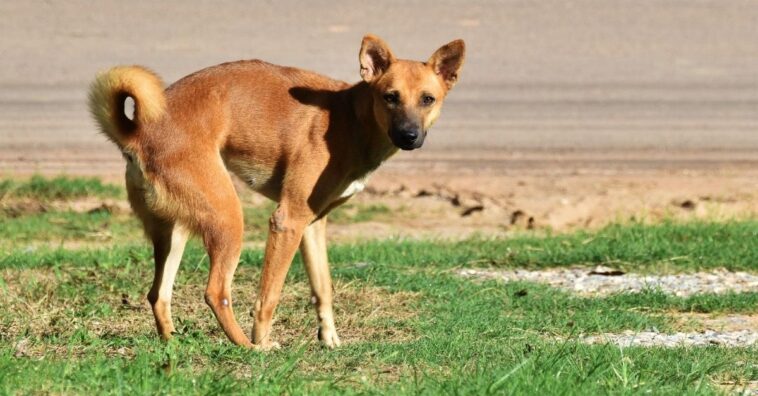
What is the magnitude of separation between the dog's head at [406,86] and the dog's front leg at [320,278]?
2.59 feet

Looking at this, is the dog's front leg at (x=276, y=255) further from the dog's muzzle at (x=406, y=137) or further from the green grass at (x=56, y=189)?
the green grass at (x=56, y=189)

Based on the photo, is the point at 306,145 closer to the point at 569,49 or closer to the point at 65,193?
the point at 65,193

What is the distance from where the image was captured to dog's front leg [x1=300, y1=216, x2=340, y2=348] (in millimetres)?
8234

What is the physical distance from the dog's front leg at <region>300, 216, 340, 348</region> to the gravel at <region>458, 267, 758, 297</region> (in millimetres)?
1687

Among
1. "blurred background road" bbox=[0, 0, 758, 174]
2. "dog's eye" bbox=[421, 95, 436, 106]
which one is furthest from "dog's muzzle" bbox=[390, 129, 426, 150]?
"blurred background road" bbox=[0, 0, 758, 174]

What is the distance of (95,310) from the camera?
8.44 meters

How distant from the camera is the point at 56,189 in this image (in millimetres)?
12859

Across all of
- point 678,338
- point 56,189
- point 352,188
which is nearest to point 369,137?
point 352,188

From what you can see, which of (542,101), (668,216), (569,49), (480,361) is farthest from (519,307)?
(569,49)

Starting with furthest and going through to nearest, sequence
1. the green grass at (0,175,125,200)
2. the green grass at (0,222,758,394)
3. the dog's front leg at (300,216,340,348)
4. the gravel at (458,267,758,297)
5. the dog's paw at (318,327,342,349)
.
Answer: the green grass at (0,175,125,200) → the gravel at (458,267,758,297) → the dog's front leg at (300,216,340,348) → the dog's paw at (318,327,342,349) → the green grass at (0,222,758,394)

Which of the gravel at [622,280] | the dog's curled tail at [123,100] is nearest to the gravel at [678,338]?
the gravel at [622,280]

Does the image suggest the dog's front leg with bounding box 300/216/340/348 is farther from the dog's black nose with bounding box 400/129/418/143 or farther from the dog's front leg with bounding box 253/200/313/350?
the dog's black nose with bounding box 400/129/418/143

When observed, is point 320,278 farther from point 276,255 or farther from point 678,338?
point 678,338

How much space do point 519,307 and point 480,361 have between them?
84.9 inches
